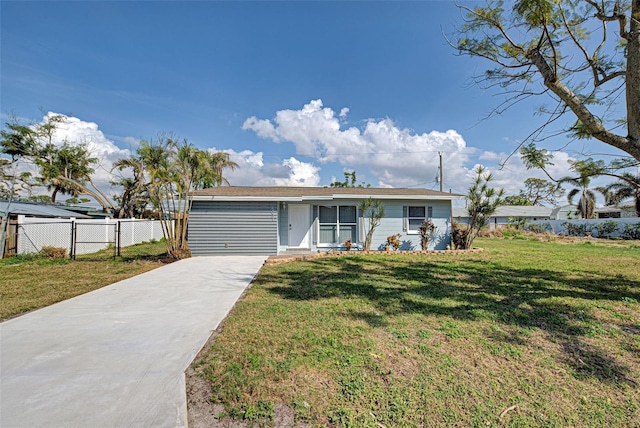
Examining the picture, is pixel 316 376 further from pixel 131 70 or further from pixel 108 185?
pixel 108 185

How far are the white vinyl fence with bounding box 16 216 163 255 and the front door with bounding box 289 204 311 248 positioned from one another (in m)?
6.38

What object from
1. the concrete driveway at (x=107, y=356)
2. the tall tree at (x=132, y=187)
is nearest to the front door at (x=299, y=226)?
the concrete driveway at (x=107, y=356)

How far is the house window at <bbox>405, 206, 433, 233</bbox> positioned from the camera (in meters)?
11.7

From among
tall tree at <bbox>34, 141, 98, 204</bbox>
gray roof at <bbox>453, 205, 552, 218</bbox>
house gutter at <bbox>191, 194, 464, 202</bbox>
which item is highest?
tall tree at <bbox>34, 141, 98, 204</bbox>

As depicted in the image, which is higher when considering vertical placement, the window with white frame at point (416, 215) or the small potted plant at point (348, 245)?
the window with white frame at point (416, 215)

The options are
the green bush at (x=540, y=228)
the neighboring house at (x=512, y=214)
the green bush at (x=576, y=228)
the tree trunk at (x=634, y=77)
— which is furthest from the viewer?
the neighboring house at (x=512, y=214)

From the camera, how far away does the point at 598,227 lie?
20328 mm

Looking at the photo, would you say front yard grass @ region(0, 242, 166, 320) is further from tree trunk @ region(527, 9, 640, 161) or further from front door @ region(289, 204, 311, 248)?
tree trunk @ region(527, 9, 640, 161)

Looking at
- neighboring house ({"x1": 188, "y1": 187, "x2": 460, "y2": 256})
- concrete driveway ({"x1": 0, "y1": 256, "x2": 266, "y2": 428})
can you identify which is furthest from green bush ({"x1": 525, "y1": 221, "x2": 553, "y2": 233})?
concrete driveway ({"x1": 0, "y1": 256, "x2": 266, "y2": 428})

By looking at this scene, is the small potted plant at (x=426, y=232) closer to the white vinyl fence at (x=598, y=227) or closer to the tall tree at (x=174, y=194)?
the tall tree at (x=174, y=194)

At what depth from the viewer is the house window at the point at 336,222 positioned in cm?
1159

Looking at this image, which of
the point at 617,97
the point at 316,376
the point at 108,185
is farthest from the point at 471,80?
the point at 108,185

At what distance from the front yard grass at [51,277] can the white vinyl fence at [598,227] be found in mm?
27845

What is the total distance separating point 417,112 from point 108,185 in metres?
23.8
